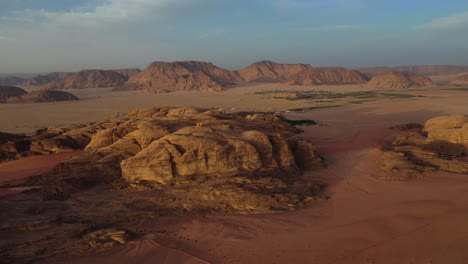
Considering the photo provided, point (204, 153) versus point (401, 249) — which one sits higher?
point (204, 153)

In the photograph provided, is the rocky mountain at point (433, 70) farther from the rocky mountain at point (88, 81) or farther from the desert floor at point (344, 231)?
the desert floor at point (344, 231)

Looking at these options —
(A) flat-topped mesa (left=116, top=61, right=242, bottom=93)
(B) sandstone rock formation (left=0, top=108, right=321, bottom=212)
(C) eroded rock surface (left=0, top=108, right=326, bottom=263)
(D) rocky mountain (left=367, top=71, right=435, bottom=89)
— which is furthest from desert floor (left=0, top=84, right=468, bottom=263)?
(D) rocky mountain (left=367, top=71, right=435, bottom=89)

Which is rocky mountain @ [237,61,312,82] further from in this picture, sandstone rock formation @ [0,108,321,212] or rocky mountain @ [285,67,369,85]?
sandstone rock formation @ [0,108,321,212]

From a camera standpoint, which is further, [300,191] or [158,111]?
[158,111]

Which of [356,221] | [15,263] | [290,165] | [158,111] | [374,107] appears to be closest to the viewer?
[15,263]

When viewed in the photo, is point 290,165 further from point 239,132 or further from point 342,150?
point 342,150

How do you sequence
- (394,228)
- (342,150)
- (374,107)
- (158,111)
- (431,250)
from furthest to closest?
1. (374,107)
2. (158,111)
3. (342,150)
4. (394,228)
5. (431,250)

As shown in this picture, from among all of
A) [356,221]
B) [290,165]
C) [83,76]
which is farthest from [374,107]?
[83,76]
